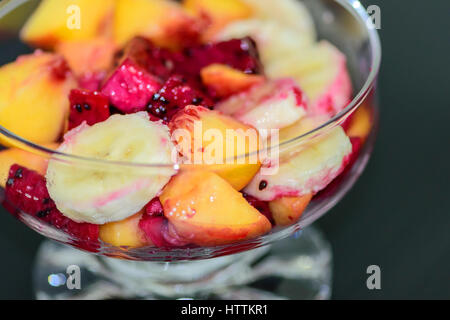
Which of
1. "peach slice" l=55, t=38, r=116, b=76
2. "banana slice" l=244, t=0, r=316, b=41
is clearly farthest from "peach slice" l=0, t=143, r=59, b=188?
"banana slice" l=244, t=0, r=316, b=41

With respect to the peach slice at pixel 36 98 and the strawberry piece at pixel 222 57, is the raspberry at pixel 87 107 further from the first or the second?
the strawberry piece at pixel 222 57

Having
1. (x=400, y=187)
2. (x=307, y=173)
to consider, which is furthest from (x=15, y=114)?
(x=400, y=187)

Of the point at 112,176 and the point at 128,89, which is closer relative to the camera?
the point at 112,176

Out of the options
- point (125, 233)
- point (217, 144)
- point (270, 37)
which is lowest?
point (125, 233)

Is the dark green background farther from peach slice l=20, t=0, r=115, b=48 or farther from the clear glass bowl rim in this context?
the clear glass bowl rim

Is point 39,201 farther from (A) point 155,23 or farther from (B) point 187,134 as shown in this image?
(A) point 155,23

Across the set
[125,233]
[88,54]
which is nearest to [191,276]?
[125,233]
